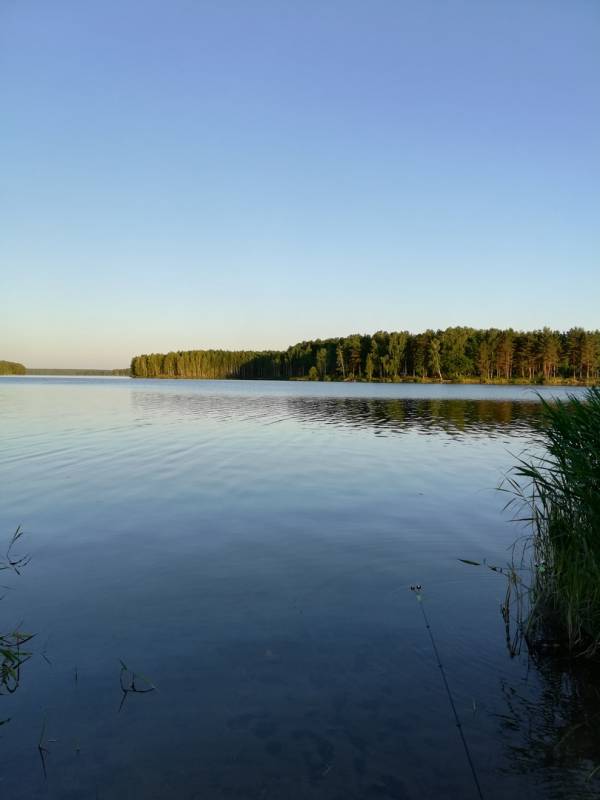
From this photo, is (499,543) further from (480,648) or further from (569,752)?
(569,752)

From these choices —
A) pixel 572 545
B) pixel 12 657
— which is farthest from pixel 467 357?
pixel 12 657

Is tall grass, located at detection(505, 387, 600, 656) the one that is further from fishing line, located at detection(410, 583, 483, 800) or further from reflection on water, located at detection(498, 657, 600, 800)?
fishing line, located at detection(410, 583, 483, 800)

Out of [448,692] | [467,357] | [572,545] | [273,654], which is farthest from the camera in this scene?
[467,357]

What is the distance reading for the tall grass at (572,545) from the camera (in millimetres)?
7035

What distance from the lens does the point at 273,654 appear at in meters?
6.95

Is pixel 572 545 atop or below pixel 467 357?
below

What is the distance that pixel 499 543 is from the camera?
12445mm

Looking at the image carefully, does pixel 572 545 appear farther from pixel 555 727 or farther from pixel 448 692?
pixel 448 692

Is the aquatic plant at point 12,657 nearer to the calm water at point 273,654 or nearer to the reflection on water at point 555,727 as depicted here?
the calm water at point 273,654

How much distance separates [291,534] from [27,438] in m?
22.2

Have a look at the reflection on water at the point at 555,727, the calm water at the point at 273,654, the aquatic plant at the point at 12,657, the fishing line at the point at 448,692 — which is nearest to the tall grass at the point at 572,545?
the reflection on water at the point at 555,727

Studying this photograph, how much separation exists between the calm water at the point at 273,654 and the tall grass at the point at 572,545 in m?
0.77

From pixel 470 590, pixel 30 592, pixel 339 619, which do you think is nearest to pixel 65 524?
pixel 30 592

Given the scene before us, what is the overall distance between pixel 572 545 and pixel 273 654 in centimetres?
457
